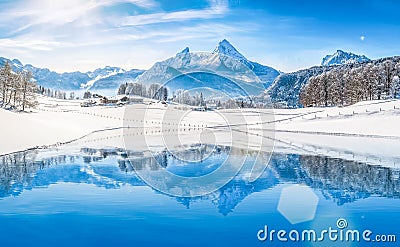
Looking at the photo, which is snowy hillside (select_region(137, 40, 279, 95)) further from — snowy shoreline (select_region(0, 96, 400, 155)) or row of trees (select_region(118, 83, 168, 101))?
snowy shoreline (select_region(0, 96, 400, 155))

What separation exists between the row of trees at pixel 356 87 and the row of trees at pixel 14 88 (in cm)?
8396

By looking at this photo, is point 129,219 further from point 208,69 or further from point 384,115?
point 384,115

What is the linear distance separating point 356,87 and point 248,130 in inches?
2044

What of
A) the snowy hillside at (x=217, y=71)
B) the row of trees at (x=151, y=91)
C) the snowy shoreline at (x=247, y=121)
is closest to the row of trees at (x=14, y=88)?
the snowy shoreline at (x=247, y=121)

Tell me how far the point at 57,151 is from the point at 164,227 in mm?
28026

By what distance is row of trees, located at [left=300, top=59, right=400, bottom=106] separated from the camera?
118 metres

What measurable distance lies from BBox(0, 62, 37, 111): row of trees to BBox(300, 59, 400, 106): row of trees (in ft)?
275

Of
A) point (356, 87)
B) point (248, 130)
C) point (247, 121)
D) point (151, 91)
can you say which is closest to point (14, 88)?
point (151, 91)

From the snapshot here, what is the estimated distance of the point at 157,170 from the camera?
100 ft

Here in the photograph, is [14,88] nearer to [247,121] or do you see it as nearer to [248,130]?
[248,130]

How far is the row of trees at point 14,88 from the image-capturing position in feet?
299

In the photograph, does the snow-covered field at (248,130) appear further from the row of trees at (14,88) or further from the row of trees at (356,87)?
the row of trees at (356,87)

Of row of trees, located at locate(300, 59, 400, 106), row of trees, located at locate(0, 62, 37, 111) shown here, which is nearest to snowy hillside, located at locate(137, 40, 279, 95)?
row of trees, located at locate(0, 62, 37, 111)

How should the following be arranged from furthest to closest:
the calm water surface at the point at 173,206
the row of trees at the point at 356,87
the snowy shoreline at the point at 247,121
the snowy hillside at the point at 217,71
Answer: the row of trees at the point at 356,87 → the snowy shoreline at the point at 247,121 → the snowy hillside at the point at 217,71 → the calm water surface at the point at 173,206
